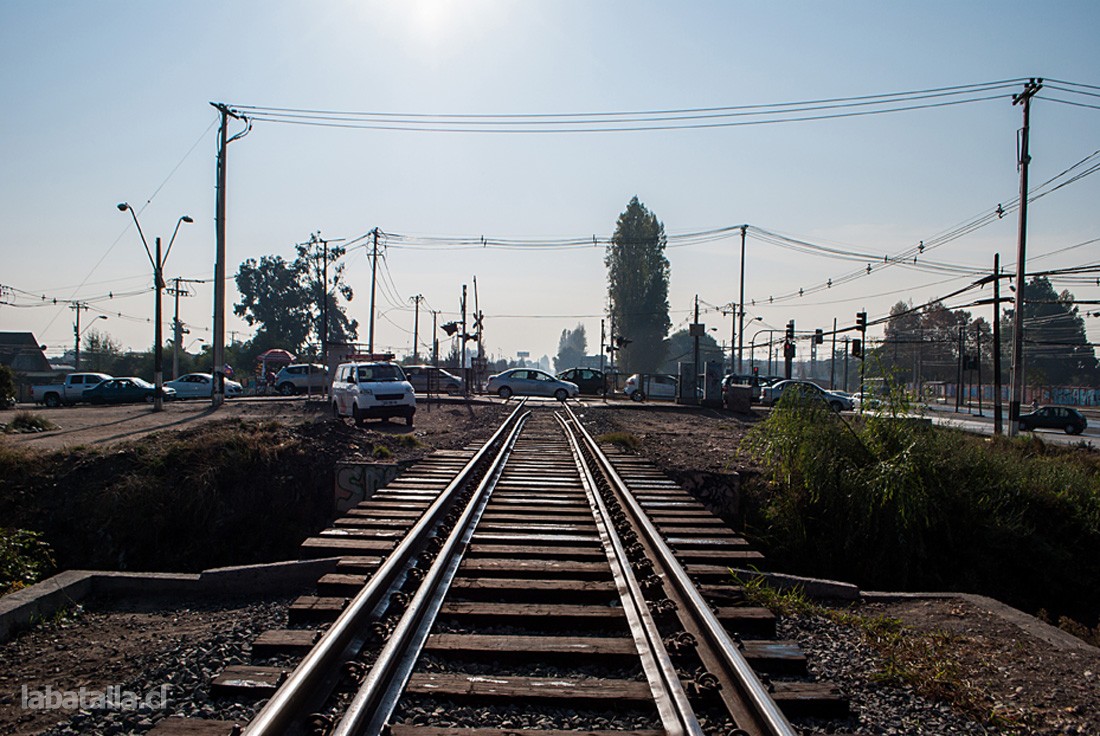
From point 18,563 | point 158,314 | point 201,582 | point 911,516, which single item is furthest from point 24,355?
point 911,516

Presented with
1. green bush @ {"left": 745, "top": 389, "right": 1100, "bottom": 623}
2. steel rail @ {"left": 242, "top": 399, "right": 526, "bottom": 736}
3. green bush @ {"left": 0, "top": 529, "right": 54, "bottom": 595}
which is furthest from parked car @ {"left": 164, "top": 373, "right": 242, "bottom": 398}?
steel rail @ {"left": 242, "top": 399, "right": 526, "bottom": 736}

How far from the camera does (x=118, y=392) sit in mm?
35250

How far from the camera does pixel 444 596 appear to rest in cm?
452

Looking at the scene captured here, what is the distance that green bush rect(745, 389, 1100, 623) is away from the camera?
872 cm

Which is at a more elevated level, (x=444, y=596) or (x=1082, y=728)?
(x=444, y=596)

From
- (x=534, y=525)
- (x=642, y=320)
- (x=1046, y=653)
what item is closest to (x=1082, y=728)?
(x=1046, y=653)

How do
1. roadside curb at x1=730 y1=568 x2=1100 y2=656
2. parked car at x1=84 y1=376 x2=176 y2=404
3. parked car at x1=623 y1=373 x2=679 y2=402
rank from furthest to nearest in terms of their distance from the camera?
parked car at x1=623 y1=373 x2=679 y2=402
parked car at x1=84 y1=376 x2=176 y2=404
roadside curb at x1=730 y1=568 x2=1100 y2=656

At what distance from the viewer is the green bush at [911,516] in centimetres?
872

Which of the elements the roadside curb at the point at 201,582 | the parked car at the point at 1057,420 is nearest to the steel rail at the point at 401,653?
the roadside curb at the point at 201,582

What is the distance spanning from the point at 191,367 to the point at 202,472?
71.7 meters

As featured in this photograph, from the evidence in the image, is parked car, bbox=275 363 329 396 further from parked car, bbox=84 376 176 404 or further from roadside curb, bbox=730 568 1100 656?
roadside curb, bbox=730 568 1100 656

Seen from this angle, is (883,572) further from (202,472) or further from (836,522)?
(202,472)

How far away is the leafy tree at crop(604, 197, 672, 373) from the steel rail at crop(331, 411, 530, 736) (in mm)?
71436

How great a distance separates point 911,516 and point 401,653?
6.98 meters
